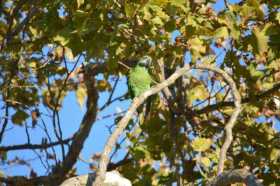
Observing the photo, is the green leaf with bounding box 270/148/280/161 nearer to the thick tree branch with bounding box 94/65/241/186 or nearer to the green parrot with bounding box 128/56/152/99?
the green parrot with bounding box 128/56/152/99

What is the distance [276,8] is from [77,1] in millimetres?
1275

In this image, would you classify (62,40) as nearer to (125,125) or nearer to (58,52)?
(125,125)

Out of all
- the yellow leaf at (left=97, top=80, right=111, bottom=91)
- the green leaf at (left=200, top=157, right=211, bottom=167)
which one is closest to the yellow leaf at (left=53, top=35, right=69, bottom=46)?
the green leaf at (left=200, top=157, right=211, bottom=167)

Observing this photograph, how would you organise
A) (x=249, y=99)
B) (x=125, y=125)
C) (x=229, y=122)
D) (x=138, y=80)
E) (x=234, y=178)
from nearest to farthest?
(x=234, y=178)
(x=125, y=125)
(x=229, y=122)
(x=138, y=80)
(x=249, y=99)

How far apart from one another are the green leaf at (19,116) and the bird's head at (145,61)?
7.04ft

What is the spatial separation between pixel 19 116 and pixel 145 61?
7.36ft

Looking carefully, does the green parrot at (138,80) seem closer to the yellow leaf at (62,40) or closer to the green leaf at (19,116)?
the yellow leaf at (62,40)

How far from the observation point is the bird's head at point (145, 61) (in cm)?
376

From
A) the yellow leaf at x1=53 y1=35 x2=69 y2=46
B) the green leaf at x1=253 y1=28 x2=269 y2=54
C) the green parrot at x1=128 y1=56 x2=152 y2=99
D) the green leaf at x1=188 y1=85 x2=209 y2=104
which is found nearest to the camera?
the green parrot at x1=128 y1=56 x2=152 y2=99

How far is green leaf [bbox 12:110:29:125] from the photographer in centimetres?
569

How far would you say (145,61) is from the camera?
3812 millimetres

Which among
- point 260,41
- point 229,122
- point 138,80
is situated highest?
point 260,41

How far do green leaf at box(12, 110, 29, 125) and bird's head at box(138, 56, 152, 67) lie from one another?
215 centimetres

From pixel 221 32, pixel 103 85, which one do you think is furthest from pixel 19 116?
pixel 221 32
